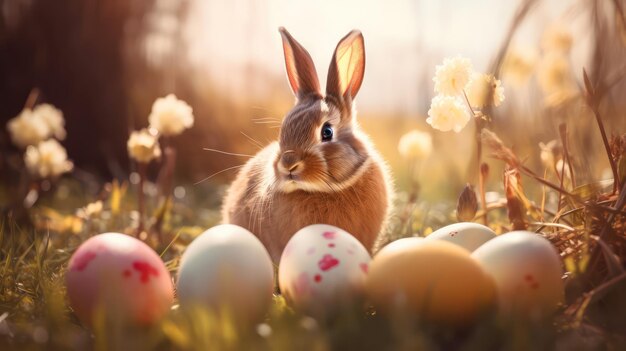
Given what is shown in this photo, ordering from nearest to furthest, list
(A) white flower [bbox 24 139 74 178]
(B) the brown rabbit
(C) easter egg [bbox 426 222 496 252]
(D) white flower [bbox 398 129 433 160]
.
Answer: (C) easter egg [bbox 426 222 496 252] < (B) the brown rabbit < (D) white flower [bbox 398 129 433 160] < (A) white flower [bbox 24 139 74 178]

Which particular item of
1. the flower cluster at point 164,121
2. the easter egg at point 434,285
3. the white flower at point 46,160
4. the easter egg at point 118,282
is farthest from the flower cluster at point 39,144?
the easter egg at point 434,285

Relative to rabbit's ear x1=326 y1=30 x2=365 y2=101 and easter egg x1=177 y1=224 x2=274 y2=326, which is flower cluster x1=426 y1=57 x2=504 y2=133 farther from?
easter egg x1=177 y1=224 x2=274 y2=326

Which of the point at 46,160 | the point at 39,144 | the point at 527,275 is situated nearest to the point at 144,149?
the point at 46,160

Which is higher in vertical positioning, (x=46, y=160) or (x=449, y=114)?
(x=449, y=114)

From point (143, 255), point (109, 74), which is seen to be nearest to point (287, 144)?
point (143, 255)

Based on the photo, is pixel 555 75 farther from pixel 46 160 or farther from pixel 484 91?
pixel 46 160

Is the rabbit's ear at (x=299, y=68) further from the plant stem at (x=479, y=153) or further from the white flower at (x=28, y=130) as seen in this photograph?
the white flower at (x=28, y=130)

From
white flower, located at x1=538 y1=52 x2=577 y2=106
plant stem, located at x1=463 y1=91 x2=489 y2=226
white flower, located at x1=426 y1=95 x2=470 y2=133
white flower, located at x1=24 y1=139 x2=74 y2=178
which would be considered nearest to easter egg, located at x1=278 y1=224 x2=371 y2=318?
white flower, located at x1=426 y1=95 x2=470 y2=133
